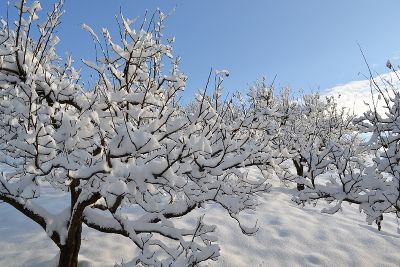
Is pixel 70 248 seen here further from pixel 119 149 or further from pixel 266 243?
pixel 266 243

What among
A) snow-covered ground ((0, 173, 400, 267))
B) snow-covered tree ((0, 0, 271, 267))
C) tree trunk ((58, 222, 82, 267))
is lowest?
snow-covered ground ((0, 173, 400, 267))

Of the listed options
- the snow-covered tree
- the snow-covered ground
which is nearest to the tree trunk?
the snow-covered tree

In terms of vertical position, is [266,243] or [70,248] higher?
[70,248]

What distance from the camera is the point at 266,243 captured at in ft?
29.7

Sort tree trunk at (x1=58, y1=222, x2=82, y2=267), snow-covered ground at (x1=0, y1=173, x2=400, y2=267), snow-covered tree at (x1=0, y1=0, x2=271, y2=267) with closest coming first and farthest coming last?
1. snow-covered tree at (x1=0, y1=0, x2=271, y2=267)
2. tree trunk at (x1=58, y1=222, x2=82, y2=267)
3. snow-covered ground at (x1=0, y1=173, x2=400, y2=267)

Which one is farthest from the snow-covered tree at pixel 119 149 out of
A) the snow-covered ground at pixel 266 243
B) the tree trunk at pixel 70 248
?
the snow-covered ground at pixel 266 243

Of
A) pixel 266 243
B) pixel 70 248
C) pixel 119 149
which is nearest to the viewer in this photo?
pixel 119 149

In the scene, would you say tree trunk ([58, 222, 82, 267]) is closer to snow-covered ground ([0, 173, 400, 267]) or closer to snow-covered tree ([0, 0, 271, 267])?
snow-covered tree ([0, 0, 271, 267])

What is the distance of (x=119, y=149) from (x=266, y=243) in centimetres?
708

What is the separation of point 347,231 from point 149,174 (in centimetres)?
909

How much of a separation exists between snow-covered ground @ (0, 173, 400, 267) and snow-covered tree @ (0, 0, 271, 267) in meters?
2.48

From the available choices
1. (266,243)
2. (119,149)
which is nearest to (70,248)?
(119,149)

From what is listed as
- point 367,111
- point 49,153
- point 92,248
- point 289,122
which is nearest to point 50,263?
point 92,248

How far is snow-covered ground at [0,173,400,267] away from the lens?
7633mm
